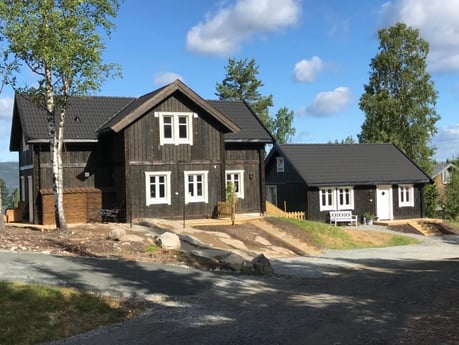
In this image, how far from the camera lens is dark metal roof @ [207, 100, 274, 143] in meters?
30.9

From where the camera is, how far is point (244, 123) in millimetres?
32438

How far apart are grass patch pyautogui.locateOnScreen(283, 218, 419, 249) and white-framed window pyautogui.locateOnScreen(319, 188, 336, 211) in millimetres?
5630

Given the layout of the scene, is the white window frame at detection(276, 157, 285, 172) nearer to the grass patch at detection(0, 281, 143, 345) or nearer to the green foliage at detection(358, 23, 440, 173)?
the green foliage at detection(358, 23, 440, 173)

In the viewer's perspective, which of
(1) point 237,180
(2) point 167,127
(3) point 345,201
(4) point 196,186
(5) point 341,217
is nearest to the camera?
(2) point 167,127

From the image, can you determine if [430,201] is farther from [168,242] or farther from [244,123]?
[168,242]

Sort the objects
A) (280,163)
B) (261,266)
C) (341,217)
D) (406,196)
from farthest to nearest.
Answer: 1. (406,196)
2. (280,163)
3. (341,217)
4. (261,266)

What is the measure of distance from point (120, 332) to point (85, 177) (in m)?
20.4

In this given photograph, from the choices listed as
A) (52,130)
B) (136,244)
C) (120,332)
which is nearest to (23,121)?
(52,130)

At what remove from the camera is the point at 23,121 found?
27.2 m

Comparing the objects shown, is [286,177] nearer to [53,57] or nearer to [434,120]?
[434,120]

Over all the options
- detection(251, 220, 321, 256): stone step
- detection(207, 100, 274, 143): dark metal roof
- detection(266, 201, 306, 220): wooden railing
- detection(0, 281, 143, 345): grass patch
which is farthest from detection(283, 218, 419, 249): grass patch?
detection(0, 281, 143, 345): grass patch

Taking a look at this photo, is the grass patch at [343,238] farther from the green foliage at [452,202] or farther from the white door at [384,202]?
the green foliage at [452,202]

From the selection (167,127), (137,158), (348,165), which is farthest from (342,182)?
(137,158)

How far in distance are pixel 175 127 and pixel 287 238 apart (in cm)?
778
